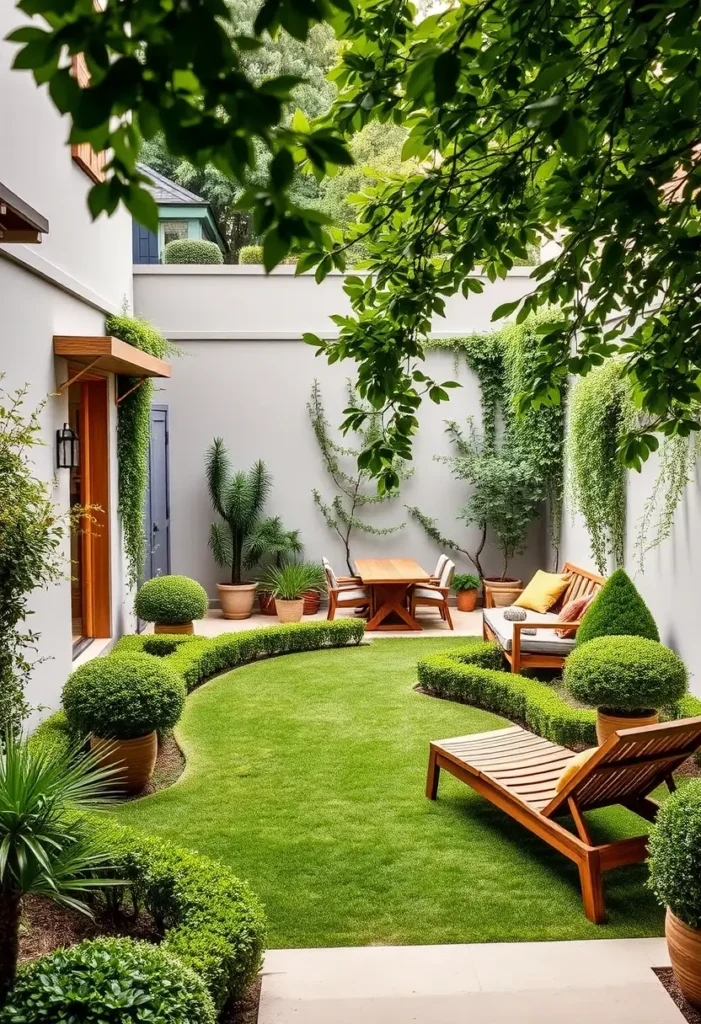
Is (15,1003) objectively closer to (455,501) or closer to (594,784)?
(594,784)

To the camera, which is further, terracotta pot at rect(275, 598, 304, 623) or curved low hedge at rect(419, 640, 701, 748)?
terracotta pot at rect(275, 598, 304, 623)

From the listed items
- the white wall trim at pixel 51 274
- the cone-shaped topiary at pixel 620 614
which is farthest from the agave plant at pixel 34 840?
the cone-shaped topiary at pixel 620 614

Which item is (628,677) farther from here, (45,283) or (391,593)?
(391,593)

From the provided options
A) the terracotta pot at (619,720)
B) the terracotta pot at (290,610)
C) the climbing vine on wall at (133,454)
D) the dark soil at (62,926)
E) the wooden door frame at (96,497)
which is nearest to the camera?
the dark soil at (62,926)

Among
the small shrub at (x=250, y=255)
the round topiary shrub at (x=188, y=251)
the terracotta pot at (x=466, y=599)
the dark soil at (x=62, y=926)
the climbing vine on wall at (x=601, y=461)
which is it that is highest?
the small shrub at (x=250, y=255)

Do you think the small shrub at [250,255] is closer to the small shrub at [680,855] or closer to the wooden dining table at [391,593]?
the wooden dining table at [391,593]

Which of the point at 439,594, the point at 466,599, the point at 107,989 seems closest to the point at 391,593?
the point at 439,594

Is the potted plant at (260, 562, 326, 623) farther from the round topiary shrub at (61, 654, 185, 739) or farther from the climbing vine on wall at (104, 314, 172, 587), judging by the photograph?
the round topiary shrub at (61, 654, 185, 739)

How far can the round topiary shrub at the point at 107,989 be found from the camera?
7.84ft

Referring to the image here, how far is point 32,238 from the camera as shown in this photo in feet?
16.8

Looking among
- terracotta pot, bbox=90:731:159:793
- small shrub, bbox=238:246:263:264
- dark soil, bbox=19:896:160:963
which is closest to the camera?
dark soil, bbox=19:896:160:963

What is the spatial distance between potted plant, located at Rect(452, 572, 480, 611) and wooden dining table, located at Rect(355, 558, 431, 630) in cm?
123

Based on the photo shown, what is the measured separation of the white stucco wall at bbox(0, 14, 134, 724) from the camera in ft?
19.5

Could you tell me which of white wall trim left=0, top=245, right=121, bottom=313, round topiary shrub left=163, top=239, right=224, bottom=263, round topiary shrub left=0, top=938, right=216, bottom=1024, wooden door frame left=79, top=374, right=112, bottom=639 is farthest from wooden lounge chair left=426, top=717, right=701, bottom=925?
round topiary shrub left=163, top=239, right=224, bottom=263
